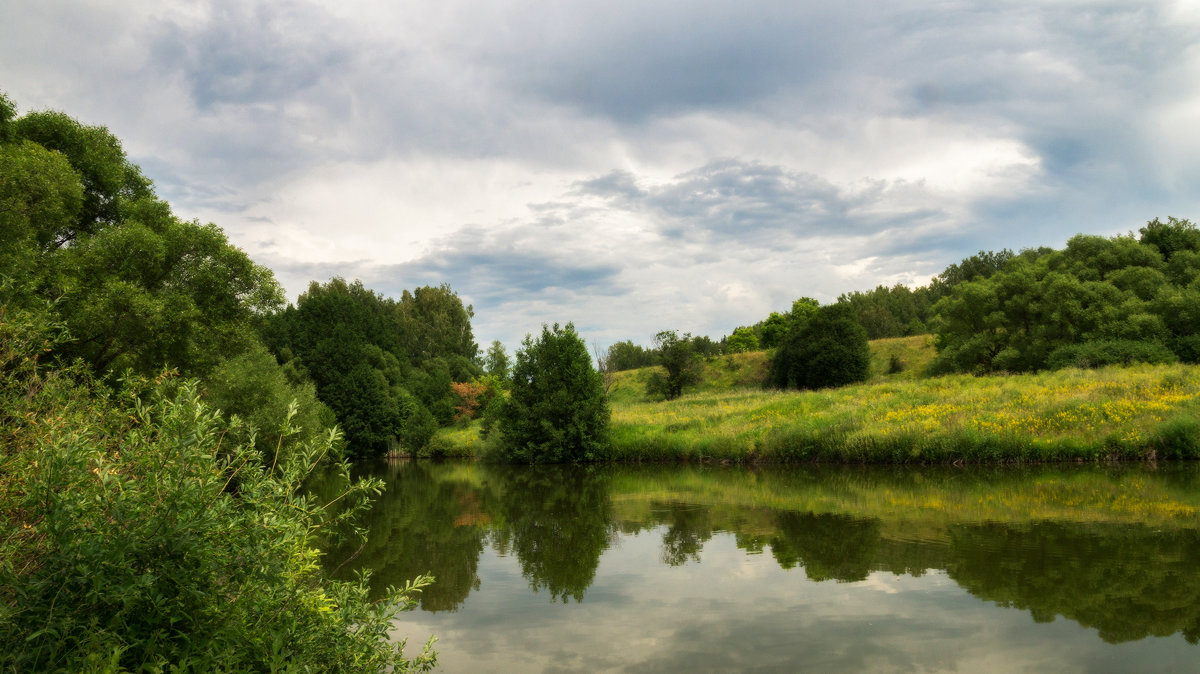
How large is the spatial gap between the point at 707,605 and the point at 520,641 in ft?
8.02

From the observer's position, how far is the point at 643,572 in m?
10.2

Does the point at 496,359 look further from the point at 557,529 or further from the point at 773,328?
the point at 557,529

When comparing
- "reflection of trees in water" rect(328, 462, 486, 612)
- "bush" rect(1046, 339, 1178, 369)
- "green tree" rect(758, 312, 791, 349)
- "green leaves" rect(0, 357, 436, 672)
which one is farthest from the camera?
"green tree" rect(758, 312, 791, 349)

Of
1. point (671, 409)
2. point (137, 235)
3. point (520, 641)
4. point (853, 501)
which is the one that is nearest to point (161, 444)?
point (520, 641)

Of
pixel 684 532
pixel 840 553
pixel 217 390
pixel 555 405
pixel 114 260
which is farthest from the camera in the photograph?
pixel 555 405

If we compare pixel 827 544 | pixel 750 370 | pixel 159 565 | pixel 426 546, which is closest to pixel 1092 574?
pixel 827 544

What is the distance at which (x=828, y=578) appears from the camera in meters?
9.04

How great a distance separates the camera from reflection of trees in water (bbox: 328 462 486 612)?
988 cm

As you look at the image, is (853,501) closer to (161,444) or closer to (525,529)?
(525,529)

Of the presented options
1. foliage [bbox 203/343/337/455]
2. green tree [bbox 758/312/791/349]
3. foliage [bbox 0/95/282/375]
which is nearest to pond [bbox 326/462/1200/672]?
foliage [bbox 0/95/282/375]

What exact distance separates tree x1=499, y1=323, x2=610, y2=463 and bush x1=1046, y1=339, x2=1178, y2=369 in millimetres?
24441

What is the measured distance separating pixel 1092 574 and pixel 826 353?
40.1m

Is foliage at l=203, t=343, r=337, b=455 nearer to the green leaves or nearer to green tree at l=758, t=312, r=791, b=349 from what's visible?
the green leaves

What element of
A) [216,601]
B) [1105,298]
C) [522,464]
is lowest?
[522,464]
